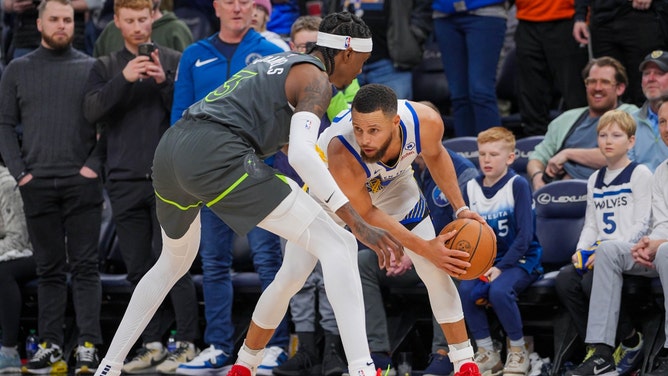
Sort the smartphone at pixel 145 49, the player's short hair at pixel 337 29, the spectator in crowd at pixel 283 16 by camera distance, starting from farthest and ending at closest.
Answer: the spectator in crowd at pixel 283 16, the smartphone at pixel 145 49, the player's short hair at pixel 337 29

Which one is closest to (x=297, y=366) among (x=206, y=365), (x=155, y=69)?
(x=206, y=365)

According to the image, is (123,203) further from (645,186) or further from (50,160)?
(645,186)

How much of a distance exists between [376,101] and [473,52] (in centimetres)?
339

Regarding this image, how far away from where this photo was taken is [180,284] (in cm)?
758

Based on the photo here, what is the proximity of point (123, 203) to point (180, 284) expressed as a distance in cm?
72

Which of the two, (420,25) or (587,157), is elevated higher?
(420,25)

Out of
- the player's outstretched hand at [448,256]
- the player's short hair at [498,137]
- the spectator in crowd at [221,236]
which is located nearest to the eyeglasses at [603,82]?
the player's short hair at [498,137]

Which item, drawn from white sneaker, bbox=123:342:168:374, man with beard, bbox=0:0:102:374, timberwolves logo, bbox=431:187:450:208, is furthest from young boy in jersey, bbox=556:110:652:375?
man with beard, bbox=0:0:102:374

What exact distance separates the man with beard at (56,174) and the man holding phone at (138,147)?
7.9 inches

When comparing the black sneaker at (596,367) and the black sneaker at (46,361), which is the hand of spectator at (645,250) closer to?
the black sneaker at (596,367)

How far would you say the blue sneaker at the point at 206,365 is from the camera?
24.0 feet

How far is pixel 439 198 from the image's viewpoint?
Result: 7422mm

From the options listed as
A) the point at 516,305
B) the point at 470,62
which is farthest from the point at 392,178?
the point at 470,62

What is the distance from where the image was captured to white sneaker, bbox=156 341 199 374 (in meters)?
7.50
